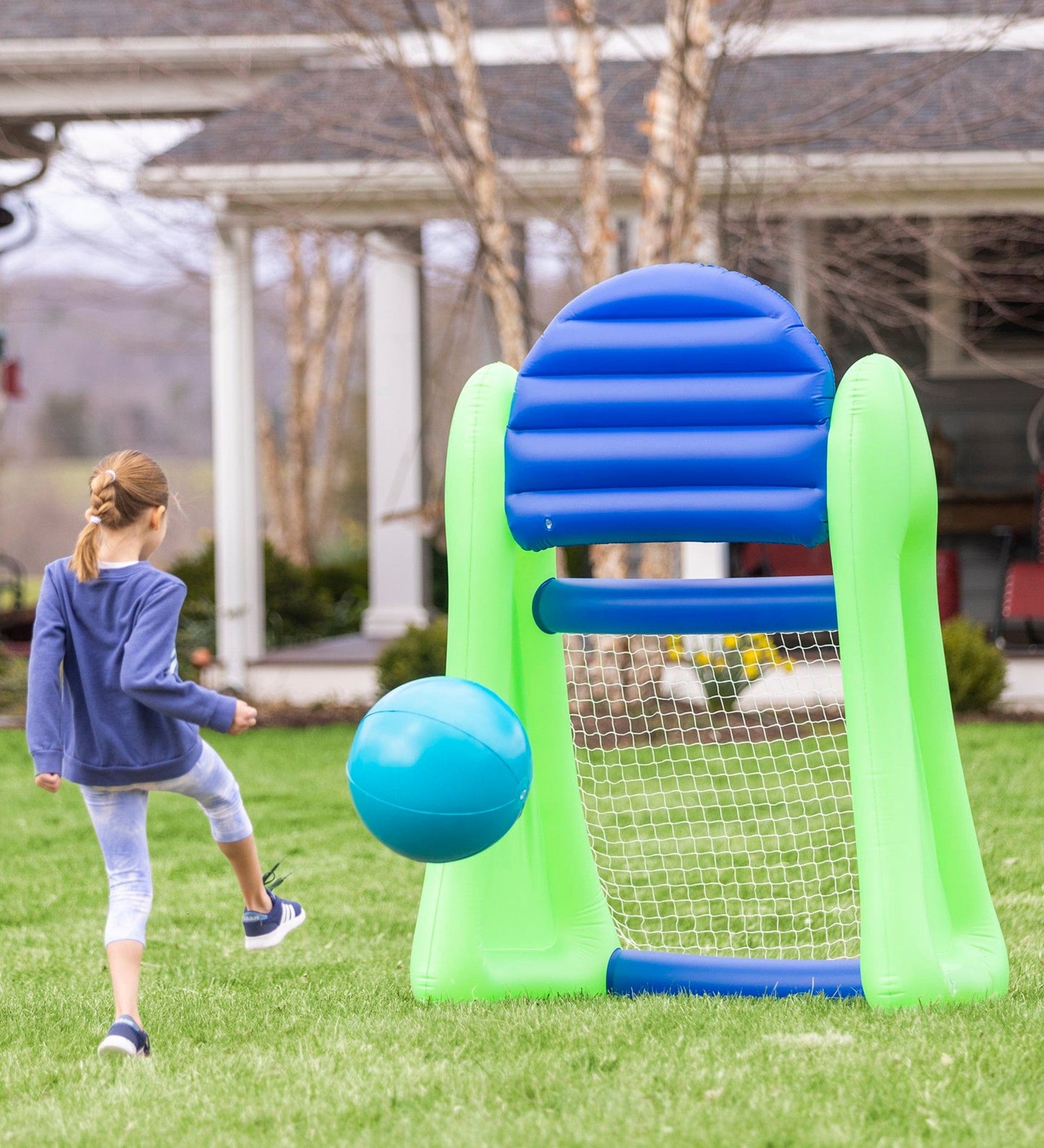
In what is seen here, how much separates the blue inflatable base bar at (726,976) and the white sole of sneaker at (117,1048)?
4.09ft

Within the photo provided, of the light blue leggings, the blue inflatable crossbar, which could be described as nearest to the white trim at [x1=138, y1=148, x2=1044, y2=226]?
the blue inflatable crossbar

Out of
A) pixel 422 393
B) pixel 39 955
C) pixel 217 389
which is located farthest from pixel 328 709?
pixel 39 955

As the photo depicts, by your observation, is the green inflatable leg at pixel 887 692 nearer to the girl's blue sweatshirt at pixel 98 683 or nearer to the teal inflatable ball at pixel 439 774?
the teal inflatable ball at pixel 439 774

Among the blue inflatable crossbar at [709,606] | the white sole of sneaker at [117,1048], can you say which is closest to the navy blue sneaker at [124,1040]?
the white sole of sneaker at [117,1048]

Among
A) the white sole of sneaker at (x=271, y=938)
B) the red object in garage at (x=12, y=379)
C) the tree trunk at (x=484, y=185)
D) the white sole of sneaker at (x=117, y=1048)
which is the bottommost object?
the white sole of sneaker at (x=271, y=938)

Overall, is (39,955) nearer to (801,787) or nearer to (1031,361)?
(801,787)

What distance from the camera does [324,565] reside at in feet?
47.9

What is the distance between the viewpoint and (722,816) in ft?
19.6

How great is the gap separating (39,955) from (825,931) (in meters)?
2.39

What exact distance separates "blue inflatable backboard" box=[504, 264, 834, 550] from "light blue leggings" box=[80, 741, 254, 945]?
1025 millimetres

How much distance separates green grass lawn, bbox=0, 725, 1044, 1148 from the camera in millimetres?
2918

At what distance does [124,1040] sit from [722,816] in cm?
304

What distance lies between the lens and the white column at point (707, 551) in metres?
9.48

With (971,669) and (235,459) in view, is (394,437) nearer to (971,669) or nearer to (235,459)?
(235,459)
